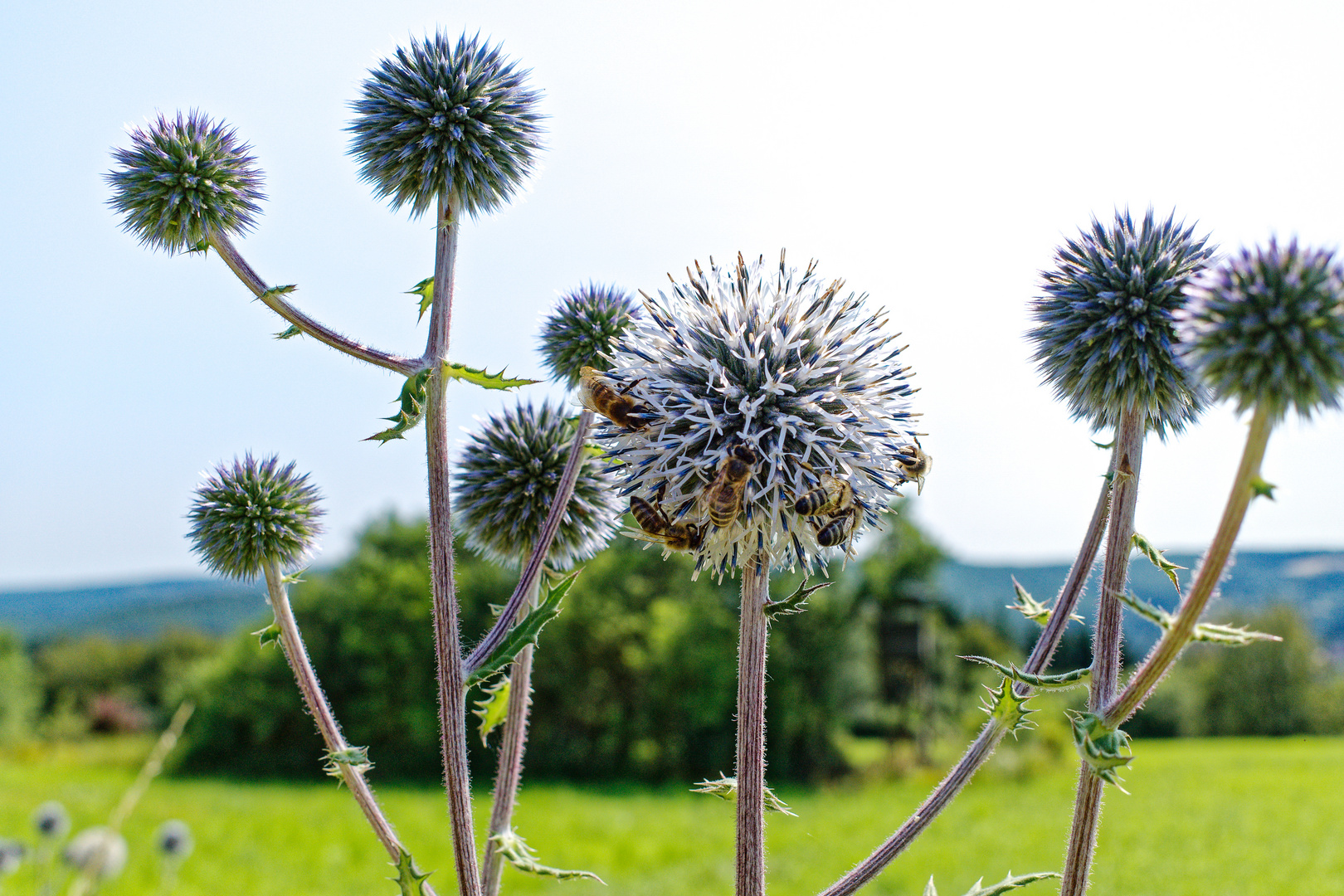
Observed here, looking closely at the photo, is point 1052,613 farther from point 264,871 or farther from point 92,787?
point 92,787

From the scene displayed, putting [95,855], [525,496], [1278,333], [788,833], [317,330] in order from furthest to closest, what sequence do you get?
[788,833] → [95,855] → [525,496] → [317,330] → [1278,333]

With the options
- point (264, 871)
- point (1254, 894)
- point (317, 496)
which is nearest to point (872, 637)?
point (1254, 894)

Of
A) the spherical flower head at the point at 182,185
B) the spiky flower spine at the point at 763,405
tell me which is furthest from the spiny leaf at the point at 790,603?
the spherical flower head at the point at 182,185

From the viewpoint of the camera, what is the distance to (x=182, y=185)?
120 inches

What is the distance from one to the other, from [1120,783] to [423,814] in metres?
27.1

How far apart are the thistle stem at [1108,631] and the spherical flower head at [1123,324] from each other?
209mm

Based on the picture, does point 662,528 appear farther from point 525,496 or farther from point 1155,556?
point 1155,556

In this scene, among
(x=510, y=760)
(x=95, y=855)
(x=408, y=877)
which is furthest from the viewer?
(x=95, y=855)

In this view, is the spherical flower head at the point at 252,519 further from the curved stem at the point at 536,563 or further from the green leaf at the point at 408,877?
the green leaf at the point at 408,877

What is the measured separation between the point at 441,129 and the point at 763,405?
1465 millimetres

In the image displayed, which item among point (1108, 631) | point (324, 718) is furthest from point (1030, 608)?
point (324, 718)

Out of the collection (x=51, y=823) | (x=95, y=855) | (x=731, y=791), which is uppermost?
(x=731, y=791)

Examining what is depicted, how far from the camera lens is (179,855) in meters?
7.01

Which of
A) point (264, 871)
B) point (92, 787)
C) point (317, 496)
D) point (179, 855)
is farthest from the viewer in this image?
point (92, 787)
